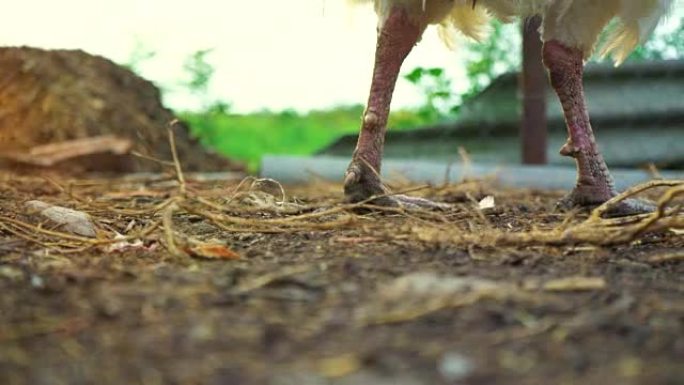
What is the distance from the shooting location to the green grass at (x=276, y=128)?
20.5 feet

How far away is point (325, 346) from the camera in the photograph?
1123 mm

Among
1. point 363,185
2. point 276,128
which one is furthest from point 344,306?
point 276,128

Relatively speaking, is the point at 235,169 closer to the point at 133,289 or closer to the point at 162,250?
the point at 162,250

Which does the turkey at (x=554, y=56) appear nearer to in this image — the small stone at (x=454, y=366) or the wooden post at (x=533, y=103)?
the small stone at (x=454, y=366)

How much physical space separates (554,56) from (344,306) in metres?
1.53

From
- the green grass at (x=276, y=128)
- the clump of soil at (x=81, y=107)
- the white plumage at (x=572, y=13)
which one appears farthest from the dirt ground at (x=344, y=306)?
the green grass at (x=276, y=128)

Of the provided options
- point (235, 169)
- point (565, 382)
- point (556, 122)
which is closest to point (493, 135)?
point (556, 122)

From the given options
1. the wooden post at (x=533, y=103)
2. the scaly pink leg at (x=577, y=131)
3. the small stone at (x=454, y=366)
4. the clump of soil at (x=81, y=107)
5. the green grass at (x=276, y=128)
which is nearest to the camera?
the small stone at (x=454, y=366)

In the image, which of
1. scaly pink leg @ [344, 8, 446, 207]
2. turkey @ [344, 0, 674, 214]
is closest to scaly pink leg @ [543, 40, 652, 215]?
turkey @ [344, 0, 674, 214]

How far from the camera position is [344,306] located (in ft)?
4.22

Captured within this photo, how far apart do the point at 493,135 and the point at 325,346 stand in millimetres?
4186

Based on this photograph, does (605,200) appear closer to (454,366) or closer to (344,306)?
(344,306)

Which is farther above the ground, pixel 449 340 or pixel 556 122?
pixel 556 122

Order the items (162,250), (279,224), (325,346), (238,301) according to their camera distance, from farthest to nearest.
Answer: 1. (279,224)
2. (162,250)
3. (238,301)
4. (325,346)
